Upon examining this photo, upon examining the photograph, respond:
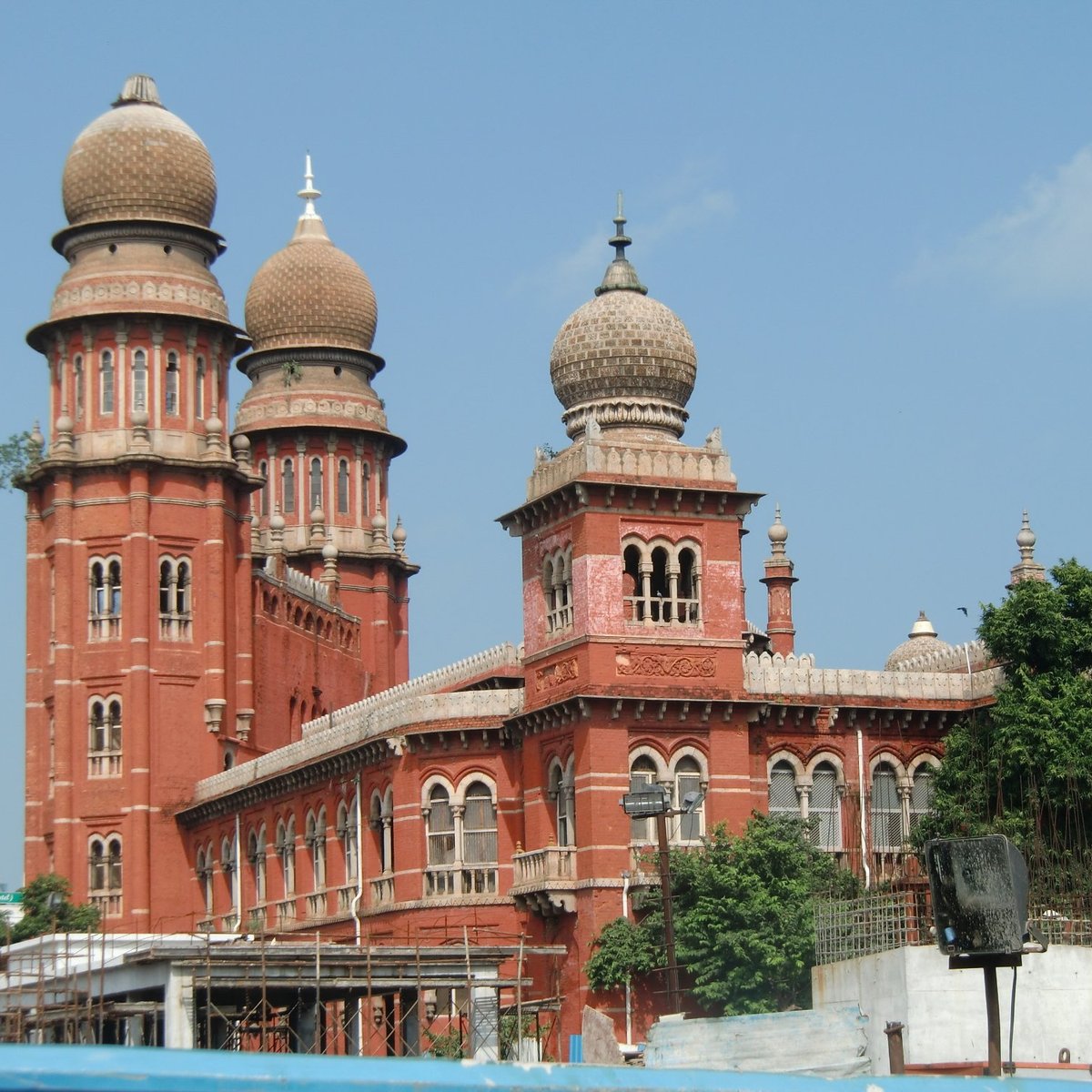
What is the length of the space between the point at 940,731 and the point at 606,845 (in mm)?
7993

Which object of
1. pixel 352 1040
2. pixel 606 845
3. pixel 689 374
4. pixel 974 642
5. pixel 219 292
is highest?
pixel 219 292

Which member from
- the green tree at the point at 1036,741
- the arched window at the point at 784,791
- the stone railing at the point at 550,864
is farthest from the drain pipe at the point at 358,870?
the green tree at the point at 1036,741

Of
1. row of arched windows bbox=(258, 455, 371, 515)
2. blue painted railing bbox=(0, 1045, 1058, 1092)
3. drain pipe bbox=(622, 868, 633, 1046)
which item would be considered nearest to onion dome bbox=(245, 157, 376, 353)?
row of arched windows bbox=(258, 455, 371, 515)

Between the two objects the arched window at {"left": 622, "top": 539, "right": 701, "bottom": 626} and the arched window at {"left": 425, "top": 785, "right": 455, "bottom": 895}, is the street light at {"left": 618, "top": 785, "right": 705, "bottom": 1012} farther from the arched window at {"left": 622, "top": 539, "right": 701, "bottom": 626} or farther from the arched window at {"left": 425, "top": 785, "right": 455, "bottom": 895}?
the arched window at {"left": 425, "top": 785, "right": 455, "bottom": 895}

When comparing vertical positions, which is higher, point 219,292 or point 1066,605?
point 219,292

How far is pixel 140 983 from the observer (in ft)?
122

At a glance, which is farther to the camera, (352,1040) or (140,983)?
(352,1040)

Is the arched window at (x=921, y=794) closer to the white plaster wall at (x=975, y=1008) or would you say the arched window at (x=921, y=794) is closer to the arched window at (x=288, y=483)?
the white plaster wall at (x=975, y=1008)

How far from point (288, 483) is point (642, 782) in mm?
35060

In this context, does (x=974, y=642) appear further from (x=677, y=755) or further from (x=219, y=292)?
(x=219, y=292)

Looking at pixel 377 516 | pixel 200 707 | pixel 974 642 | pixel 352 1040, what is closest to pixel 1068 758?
pixel 974 642

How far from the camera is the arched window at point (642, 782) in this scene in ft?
140

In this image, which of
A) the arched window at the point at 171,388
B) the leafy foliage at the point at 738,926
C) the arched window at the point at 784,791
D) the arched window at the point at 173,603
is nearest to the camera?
the leafy foliage at the point at 738,926

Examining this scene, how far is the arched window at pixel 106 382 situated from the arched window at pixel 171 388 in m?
1.39
